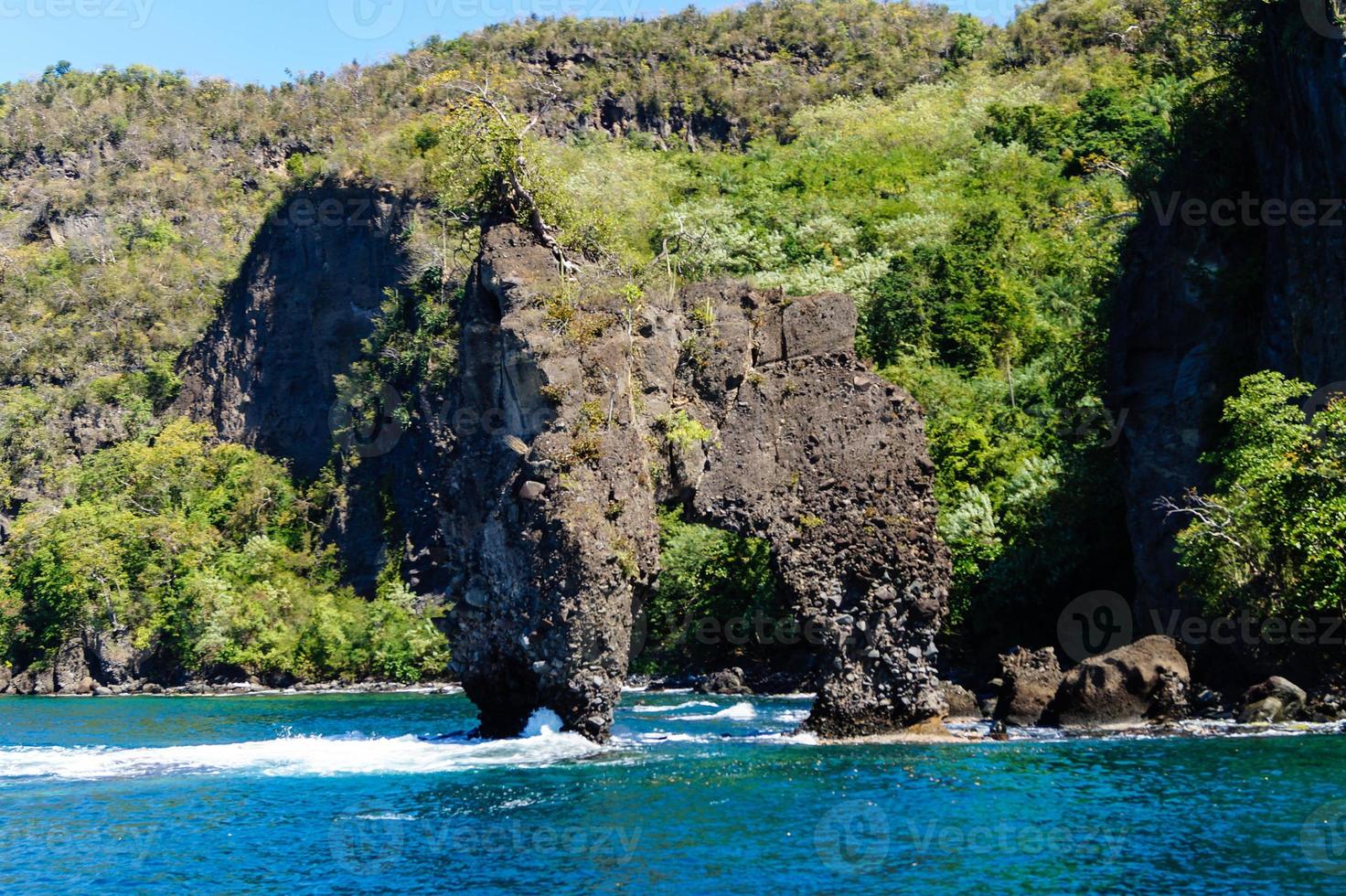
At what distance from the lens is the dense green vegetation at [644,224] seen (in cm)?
4353

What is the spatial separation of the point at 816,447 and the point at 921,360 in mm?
29258

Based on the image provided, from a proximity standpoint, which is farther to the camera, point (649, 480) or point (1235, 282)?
point (1235, 282)

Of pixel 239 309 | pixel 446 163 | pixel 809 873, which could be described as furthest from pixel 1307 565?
pixel 239 309

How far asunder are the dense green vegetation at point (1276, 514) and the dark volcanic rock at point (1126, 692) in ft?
6.75

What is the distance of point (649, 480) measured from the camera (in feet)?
96.6

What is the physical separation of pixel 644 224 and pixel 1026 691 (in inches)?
1659

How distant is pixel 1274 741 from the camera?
26250 millimetres

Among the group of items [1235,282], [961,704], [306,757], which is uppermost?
[1235,282]

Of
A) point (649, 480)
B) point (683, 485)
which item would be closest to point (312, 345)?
point (683, 485)

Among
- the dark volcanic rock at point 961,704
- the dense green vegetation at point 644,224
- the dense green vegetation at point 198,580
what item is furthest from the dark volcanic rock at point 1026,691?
the dense green vegetation at point 198,580

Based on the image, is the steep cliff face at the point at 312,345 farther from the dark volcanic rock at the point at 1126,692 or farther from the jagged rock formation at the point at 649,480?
the dark volcanic rock at the point at 1126,692

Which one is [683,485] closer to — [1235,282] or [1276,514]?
[1276,514]

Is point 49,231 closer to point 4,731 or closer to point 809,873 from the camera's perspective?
point 4,731

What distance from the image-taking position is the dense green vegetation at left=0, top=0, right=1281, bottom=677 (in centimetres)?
4353
